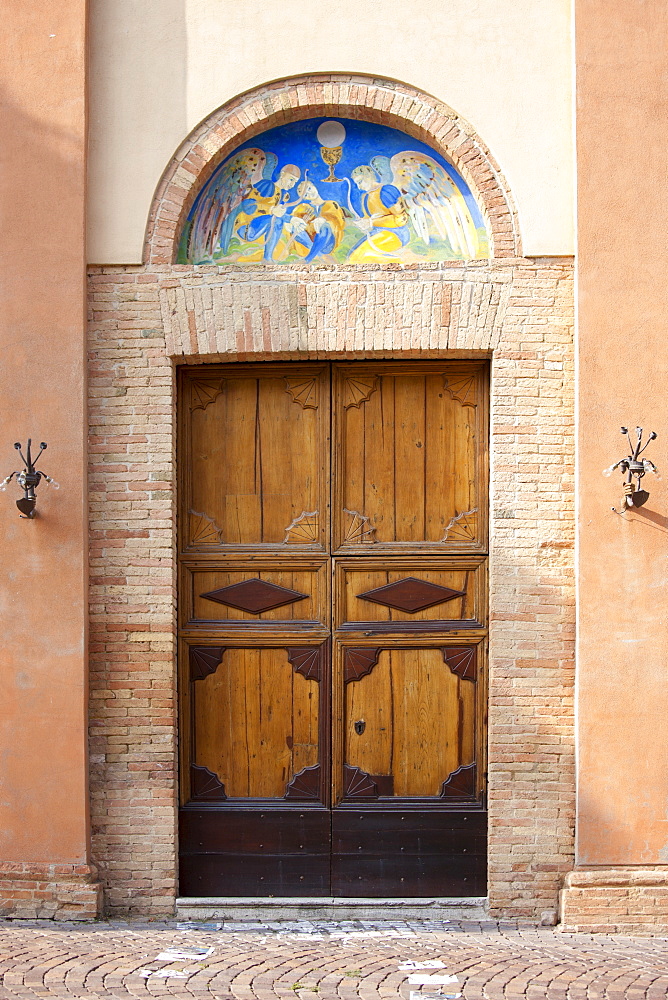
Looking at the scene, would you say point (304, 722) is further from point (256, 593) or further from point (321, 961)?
point (321, 961)

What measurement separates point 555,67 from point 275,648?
3913 mm

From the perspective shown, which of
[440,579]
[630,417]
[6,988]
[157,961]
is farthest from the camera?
[440,579]

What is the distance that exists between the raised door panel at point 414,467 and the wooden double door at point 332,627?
12mm

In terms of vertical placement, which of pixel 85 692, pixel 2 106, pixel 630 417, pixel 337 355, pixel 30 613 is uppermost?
pixel 2 106

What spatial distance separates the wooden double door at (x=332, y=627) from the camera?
622 cm

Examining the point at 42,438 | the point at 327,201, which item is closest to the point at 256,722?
the point at 42,438

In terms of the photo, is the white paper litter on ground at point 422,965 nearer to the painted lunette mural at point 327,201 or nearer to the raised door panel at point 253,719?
the raised door panel at point 253,719

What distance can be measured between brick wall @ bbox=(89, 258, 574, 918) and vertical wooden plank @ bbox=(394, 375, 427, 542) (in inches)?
15.9

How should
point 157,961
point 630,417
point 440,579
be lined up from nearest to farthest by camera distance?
point 157,961 < point 630,417 < point 440,579

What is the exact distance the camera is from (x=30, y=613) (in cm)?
593

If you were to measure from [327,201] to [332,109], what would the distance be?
1.78 ft

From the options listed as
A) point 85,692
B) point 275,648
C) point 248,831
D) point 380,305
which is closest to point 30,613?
point 85,692

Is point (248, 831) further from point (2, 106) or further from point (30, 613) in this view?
point (2, 106)

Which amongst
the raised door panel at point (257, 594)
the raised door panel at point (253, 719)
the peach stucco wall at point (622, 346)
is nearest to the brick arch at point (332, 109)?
the peach stucco wall at point (622, 346)
